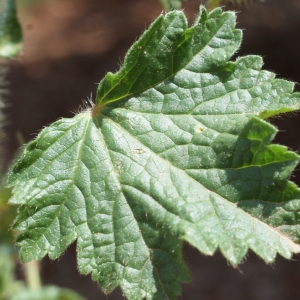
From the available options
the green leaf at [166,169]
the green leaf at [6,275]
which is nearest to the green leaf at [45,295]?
the green leaf at [6,275]

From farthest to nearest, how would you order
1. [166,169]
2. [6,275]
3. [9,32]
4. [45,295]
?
[45,295], [6,275], [9,32], [166,169]

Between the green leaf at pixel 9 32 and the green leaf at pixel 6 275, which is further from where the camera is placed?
the green leaf at pixel 6 275

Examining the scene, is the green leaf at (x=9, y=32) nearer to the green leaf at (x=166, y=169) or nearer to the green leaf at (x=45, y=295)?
the green leaf at (x=166, y=169)

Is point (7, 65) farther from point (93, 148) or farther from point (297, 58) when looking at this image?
point (297, 58)

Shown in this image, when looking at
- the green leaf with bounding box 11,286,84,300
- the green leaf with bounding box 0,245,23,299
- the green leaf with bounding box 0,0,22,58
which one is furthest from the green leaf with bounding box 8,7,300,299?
the green leaf with bounding box 11,286,84,300

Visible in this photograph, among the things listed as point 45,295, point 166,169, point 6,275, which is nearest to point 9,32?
point 166,169

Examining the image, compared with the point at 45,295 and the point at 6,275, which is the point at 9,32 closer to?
the point at 6,275

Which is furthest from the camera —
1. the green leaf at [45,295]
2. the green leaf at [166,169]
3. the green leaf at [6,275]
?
the green leaf at [45,295]
